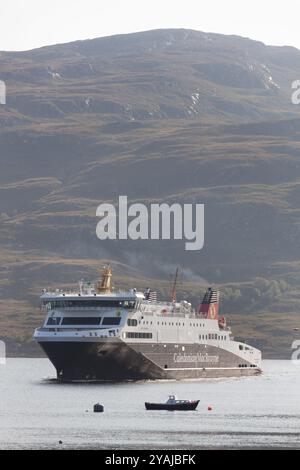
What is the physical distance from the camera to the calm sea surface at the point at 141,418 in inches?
4259

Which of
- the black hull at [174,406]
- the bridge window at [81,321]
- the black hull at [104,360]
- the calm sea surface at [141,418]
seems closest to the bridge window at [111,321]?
the bridge window at [81,321]

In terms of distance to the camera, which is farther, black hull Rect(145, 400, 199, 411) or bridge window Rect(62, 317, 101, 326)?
bridge window Rect(62, 317, 101, 326)

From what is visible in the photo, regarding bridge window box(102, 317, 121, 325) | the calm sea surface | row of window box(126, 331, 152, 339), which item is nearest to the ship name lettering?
the calm sea surface

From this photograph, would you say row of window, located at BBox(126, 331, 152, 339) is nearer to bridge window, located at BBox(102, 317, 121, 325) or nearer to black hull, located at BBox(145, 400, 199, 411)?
bridge window, located at BBox(102, 317, 121, 325)

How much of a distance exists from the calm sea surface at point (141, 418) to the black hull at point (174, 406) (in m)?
0.62

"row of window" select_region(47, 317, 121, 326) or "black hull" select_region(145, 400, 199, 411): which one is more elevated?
"row of window" select_region(47, 317, 121, 326)

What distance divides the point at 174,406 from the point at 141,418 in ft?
32.4

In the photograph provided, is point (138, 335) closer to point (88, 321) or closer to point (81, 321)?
point (88, 321)

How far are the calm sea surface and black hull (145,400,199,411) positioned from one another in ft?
2.03

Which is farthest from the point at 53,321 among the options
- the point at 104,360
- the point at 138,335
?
the point at 138,335

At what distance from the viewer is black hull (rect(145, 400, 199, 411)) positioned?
136m

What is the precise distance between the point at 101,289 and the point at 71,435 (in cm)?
7080
